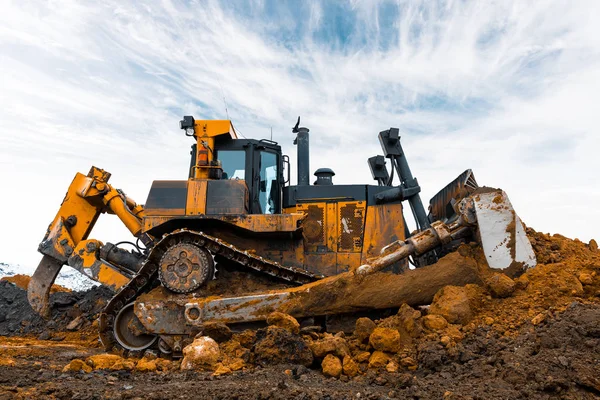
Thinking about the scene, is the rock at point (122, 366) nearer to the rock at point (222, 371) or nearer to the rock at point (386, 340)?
the rock at point (222, 371)

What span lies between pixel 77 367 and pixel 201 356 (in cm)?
128

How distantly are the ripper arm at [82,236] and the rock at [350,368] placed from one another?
4.79 meters

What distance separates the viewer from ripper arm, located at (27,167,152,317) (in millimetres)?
7895

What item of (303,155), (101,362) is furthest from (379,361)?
(303,155)

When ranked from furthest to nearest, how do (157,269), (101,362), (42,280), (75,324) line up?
(75,324), (42,280), (157,269), (101,362)

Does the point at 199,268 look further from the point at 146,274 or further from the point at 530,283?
the point at 530,283

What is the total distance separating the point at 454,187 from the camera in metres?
6.71

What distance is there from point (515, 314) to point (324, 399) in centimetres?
221

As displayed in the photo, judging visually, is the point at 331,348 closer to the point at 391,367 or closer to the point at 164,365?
the point at 391,367

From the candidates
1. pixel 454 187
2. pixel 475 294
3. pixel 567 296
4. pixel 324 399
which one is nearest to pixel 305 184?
pixel 454 187

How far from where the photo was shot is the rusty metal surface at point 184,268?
20.6 feet

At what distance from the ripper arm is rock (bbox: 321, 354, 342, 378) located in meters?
4.66

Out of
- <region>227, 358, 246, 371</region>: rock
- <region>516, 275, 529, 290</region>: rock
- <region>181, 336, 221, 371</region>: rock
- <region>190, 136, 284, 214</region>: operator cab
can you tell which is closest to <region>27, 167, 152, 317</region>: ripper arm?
<region>190, 136, 284, 214</region>: operator cab

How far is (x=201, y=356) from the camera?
485 centimetres
